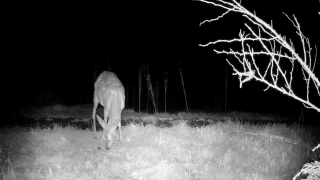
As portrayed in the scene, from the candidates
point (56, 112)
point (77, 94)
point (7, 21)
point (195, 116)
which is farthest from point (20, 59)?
point (195, 116)

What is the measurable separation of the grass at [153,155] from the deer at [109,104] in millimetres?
336

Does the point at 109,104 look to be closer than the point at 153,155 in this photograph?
No

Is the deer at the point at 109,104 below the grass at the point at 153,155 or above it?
above

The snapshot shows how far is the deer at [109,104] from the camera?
690cm

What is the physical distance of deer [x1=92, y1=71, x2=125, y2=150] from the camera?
6902mm

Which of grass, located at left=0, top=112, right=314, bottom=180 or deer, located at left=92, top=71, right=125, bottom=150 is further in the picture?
deer, located at left=92, top=71, right=125, bottom=150

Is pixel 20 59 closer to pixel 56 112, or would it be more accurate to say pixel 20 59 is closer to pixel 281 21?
pixel 56 112

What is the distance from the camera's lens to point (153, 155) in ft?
20.5

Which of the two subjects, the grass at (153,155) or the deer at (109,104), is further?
the deer at (109,104)

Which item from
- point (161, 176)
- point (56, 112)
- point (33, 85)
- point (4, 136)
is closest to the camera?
point (161, 176)

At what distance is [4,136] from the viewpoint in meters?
7.06

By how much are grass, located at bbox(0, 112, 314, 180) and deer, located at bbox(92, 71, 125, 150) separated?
1.10 feet

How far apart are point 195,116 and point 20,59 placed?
14003mm

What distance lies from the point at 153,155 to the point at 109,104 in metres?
2.41
